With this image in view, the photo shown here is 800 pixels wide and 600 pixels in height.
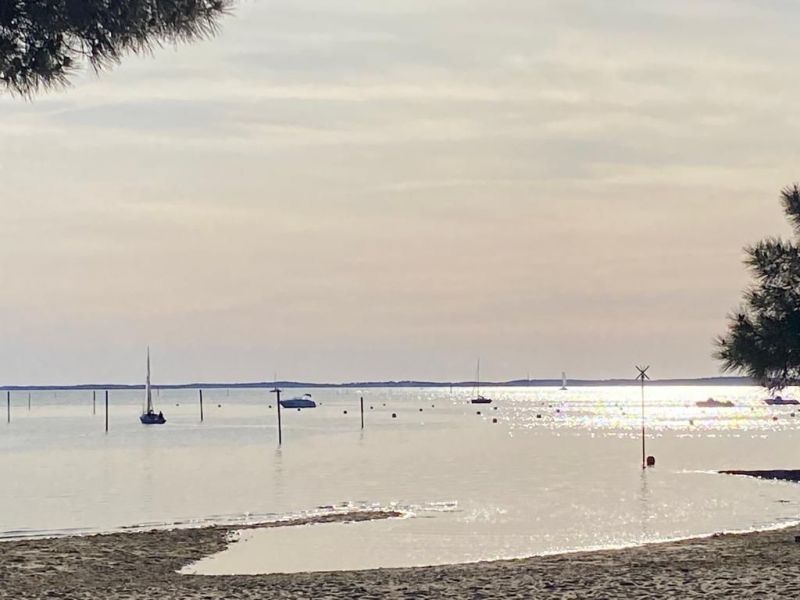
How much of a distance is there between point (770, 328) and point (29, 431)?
141 m

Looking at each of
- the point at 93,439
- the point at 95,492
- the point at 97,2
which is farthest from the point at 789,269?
the point at 93,439

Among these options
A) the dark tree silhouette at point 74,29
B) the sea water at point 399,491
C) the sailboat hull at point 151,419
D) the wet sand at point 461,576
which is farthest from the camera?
the sailboat hull at point 151,419

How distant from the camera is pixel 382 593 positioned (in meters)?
20.1

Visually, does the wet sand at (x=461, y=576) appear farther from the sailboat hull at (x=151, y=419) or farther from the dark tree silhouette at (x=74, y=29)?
the sailboat hull at (x=151, y=419)

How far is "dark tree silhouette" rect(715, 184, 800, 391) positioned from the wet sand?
3854 mm

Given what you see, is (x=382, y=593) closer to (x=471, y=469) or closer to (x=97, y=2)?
(x=97, y=2)

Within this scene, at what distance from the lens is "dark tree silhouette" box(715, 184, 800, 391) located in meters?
25.3

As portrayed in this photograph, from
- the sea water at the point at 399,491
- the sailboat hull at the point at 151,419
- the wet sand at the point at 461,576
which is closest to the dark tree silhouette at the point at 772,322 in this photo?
the wet sand at the point at 461,576

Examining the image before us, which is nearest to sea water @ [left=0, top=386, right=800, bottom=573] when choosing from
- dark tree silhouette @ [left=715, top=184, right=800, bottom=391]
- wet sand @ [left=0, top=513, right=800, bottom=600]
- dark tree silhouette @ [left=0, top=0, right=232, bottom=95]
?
wet sand @ [left=0, top=513, right=800, bottom=600]

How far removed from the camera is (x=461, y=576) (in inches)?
901

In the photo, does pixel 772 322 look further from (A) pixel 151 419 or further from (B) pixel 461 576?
(A) pixel 151 419

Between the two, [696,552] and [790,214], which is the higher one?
[790,214]

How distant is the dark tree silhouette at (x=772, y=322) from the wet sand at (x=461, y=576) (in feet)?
12.6

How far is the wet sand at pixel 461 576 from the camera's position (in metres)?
19.4
